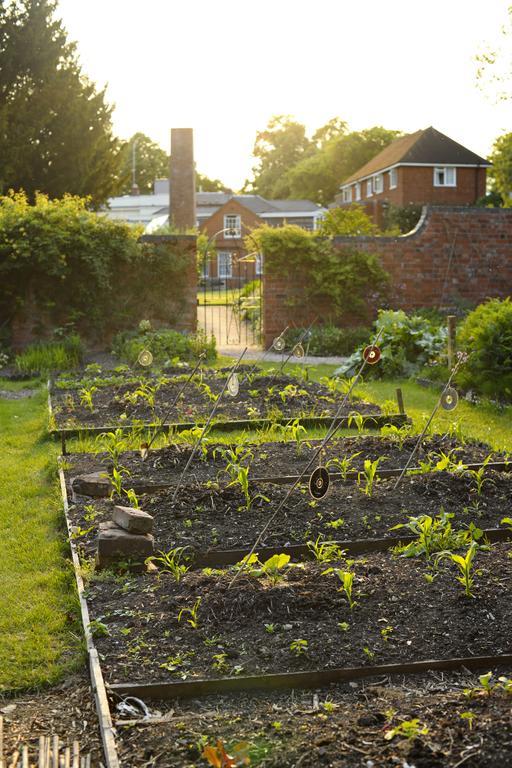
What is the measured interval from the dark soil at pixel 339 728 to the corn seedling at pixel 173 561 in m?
1.07

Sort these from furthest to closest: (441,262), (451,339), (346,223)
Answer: (346,223), (441,262), (451,339)

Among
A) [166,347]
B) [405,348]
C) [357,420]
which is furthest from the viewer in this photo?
[166,347]

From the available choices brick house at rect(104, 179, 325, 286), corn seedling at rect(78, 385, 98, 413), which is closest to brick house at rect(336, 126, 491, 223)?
brick house at rect(104, 179, 325, 286)

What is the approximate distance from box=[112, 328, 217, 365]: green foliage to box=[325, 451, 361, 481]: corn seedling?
642 centimetres

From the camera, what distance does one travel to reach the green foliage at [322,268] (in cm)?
1538

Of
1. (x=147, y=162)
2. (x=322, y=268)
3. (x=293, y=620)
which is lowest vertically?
(x=293, y=620)

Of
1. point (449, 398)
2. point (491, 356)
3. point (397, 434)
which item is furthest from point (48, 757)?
point (491, 356)

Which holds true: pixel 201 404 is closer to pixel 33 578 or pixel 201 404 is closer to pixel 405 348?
pixel 405 348

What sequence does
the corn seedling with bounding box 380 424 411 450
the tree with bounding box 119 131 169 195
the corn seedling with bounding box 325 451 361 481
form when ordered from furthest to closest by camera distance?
the tree with bounding box 119 131 169 195, the corn seedling with bounding box 380 424 411 450, the corn seedling with bounding box 325 451 361 481

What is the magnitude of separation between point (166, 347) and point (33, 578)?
874 centimetres

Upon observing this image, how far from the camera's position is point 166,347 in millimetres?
13406

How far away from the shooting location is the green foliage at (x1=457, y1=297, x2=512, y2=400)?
9508 mm

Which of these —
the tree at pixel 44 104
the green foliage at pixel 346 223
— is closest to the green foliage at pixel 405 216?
the tree at pixel 44 104

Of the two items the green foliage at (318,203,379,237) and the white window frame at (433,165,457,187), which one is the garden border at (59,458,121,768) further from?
the white window frame at (433,165,457,187)
